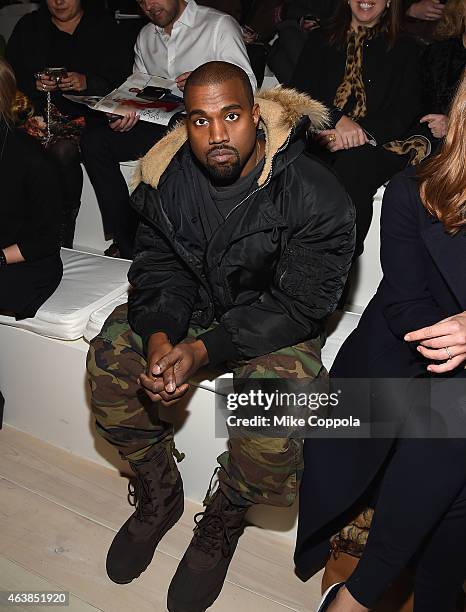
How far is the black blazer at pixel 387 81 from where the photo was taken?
193 cm

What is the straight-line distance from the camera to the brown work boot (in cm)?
136

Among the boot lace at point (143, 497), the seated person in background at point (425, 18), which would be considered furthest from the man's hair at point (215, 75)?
the seated person in background at point (425, 18)

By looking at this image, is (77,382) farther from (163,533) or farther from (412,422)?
(412,422)

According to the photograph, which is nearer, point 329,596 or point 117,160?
point 329,596

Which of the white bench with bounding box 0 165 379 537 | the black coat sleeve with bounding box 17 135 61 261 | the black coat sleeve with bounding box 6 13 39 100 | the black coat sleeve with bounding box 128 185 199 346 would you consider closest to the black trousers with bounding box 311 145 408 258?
the white bench with bounding box 0 165 379 537

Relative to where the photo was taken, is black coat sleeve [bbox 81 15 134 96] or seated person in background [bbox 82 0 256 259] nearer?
seated person in background [bbox 82 0 256 259]

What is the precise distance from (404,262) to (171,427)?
2.07 feet

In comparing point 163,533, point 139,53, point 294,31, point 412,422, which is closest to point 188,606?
point 163,533

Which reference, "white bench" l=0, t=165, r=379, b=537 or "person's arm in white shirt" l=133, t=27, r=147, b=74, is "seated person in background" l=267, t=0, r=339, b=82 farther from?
"white bench" l=0, t=165, r=379, b=537

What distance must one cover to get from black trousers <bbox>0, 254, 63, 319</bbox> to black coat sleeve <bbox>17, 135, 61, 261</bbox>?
0.10 ft

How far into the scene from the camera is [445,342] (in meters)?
1.05

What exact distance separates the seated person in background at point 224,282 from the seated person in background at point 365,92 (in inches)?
23.5

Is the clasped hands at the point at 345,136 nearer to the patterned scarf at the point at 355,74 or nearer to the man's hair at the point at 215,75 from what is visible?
the patterned scarf at the point at 355,74

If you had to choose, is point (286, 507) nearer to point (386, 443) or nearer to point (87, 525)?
point (386, 443)
